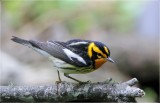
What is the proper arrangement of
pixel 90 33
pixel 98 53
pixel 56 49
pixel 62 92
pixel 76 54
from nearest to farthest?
1. pixel 62 92
2. pixel 98 53
3. pixel 76 54
4. pixel 56 49
5. pixel 90 33

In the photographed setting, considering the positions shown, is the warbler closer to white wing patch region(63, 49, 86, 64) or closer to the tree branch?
white wing patch region(63, 49, 86, 64)

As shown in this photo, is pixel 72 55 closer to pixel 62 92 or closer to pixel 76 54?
pixel 76 54

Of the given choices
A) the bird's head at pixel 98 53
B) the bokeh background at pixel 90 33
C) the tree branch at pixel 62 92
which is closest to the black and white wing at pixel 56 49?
the bird's head at pixel 98 53

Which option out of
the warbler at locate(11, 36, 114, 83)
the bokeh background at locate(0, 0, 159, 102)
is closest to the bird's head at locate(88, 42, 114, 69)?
the warbler at locate(11, 36, 114, 83)

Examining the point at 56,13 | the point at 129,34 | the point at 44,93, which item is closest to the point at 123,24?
the point at 129,34

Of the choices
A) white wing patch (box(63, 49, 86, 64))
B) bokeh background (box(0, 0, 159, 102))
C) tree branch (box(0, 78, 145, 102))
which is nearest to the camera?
tree branch (box(0, 78, 145, 102))

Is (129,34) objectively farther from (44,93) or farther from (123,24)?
(44,93)

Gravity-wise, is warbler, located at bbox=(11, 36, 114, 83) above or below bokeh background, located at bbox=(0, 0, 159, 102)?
below

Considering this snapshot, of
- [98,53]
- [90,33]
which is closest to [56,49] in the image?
[98,53]
